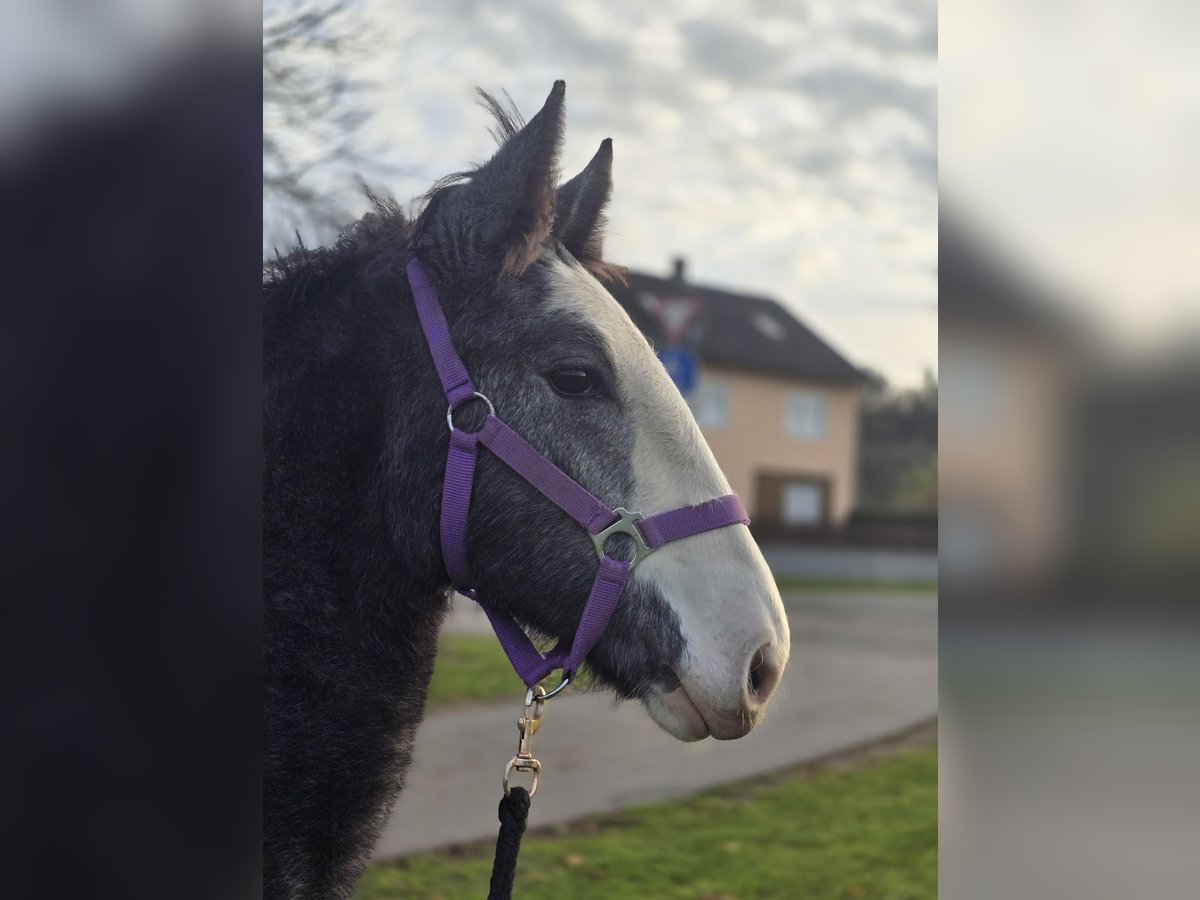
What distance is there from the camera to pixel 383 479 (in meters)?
1.69

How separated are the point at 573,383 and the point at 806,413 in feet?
13.1

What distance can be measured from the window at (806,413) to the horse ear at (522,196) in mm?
3678

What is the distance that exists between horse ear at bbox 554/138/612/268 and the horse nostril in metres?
0.88

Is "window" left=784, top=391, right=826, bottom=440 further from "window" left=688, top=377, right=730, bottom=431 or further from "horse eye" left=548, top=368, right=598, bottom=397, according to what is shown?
"horse eye" left=548, top=368, right=598, bottom=397

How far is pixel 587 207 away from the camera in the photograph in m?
1.88

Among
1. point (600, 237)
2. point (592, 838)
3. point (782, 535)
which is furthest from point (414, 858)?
point (600, 237)

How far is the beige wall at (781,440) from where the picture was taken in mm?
4801
